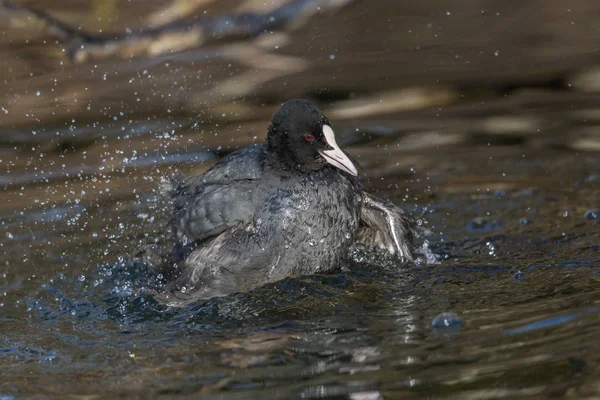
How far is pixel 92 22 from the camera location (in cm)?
735

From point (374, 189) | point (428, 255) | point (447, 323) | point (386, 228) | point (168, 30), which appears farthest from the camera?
point (168, 30)

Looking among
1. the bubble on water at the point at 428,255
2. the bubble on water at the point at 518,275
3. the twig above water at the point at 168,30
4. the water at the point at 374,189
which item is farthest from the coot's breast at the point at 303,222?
the twig above water at the point at 168,30

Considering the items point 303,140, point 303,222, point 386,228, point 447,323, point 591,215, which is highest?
point 303,140

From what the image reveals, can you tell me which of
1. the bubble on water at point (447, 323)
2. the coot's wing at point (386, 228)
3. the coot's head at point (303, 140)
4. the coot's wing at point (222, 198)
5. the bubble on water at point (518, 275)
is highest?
the coot's head at point (303, 140)

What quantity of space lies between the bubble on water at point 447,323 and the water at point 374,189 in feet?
0.03

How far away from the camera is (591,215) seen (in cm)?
502

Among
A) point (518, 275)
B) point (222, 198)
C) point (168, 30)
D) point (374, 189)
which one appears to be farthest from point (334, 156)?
point (168, 30)

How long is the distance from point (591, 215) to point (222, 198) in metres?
2.01

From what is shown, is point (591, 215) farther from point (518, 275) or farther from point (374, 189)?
point (374, 189)

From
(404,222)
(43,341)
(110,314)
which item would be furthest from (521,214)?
(43,341)

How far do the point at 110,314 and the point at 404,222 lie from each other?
1.58 metres

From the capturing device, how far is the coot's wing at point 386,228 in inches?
191

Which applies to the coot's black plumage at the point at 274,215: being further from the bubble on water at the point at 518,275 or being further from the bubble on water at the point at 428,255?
the bubble on water at the point at 518,275

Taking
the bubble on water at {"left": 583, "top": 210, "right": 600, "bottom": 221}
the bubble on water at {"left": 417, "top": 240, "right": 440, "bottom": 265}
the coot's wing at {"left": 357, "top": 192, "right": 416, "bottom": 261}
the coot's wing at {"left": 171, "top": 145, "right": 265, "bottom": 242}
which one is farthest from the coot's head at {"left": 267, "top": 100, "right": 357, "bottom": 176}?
the bubble on water at {"left": 583, "top": 210, "right": 600, "bottom": 221}
